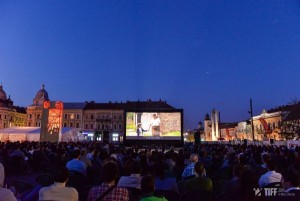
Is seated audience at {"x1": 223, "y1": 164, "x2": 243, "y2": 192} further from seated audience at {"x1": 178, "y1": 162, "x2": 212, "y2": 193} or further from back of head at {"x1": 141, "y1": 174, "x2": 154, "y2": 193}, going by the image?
back of head at {"x1": 141, "y1": 174, "x2": 154, "y2": 193}

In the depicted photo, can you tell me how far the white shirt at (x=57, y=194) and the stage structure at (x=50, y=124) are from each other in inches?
1138

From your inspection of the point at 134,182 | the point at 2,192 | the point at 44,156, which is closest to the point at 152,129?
the point at 44,156

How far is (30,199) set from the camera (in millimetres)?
4602

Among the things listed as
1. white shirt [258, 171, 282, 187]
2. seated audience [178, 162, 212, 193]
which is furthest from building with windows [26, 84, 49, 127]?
white shirt [258, 171, 282, 187]

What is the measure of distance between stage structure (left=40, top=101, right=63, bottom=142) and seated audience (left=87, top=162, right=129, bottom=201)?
94.9 feet

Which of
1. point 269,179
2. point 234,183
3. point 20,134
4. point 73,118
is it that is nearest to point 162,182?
point 234,183

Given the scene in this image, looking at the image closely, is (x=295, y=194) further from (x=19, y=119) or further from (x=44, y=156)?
(x=19, y=119)

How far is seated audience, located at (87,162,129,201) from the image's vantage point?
4031 millimetres

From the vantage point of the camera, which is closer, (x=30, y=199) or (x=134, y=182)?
(x=30, y=199)

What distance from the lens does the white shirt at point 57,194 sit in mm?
3973

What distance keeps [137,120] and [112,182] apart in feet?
98.3

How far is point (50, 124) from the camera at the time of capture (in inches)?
1243

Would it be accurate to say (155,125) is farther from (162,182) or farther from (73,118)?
(73,118)

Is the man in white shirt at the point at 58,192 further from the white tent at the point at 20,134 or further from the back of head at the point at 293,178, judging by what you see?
the white tent at the point at 20,134
